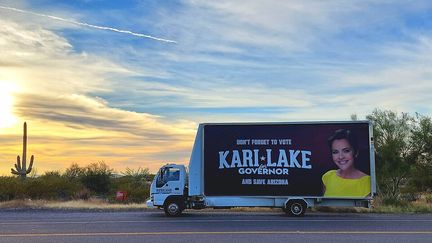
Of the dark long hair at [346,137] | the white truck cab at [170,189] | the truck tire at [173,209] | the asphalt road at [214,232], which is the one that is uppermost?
the dark long hair at [346,137]

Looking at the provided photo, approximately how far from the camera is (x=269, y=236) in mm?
12836

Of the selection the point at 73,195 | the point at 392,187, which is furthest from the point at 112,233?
the point at 73,195

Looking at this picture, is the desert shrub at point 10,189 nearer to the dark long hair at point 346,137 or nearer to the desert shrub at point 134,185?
the desert shrub at point 134,185

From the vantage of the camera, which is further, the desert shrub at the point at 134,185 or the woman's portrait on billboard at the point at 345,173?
the desert shrub at the point at 134,185

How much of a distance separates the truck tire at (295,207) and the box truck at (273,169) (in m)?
0.04

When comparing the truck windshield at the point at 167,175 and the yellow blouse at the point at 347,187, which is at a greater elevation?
the truck windshield at the point at 167,175

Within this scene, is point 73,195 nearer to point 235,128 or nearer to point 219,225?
point 235,128

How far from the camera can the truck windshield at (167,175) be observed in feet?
68.8

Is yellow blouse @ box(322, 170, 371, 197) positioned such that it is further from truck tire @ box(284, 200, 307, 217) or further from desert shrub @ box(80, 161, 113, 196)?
desert shrub @ box(80, 161, 113, 196)

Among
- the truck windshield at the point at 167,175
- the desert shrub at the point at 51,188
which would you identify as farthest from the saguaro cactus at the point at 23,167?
the truck windshield at the point at 167,175

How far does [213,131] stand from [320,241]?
32.4 feet

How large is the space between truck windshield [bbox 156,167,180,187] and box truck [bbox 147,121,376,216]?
0.04 m

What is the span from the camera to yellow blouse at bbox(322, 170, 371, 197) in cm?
2061

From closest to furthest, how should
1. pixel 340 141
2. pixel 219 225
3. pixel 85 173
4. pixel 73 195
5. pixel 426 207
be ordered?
pixel 219 225, pixel 340 141, pixel 426 207, pixel 73 195, pixel 85 173
